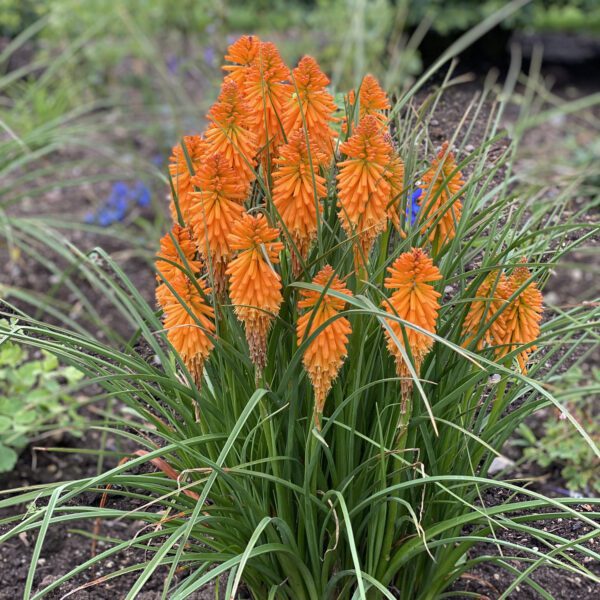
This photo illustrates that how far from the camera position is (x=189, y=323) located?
193 centimetres

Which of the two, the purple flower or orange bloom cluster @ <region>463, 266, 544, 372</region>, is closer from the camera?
orange bloom cluster @ <region>463, 266, 544, 372</region>

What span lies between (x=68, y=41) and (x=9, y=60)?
1.03m

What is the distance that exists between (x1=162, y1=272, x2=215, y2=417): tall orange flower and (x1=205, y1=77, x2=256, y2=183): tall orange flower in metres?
0.29

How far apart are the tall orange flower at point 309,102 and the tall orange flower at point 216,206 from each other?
19 cm

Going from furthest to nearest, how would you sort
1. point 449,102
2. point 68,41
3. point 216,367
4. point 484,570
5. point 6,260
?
1. point 68,41
2. point 6,260
3. point 449,102
4. point 484,570
5. point 216,367

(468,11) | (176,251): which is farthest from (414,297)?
(468,11)

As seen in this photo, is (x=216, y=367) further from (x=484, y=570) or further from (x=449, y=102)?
(x=449, y=102)

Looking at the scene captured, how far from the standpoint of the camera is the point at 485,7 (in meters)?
7.66

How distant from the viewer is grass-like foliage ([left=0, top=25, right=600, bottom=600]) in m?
1.79

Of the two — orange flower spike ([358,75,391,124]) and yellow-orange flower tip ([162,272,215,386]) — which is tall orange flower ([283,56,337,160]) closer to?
orange flower spike ([358,75,391,124])

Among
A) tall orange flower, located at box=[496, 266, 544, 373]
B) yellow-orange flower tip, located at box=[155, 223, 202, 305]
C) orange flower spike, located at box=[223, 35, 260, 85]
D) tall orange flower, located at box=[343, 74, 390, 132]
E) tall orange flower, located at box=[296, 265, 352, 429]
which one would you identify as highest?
orange flower spike, located at box=[223, 35, 260, 85]

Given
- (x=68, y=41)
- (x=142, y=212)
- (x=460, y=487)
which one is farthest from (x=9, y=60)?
(x=460, y=487)

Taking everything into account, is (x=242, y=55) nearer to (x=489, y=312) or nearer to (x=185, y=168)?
(x=185, y=168)

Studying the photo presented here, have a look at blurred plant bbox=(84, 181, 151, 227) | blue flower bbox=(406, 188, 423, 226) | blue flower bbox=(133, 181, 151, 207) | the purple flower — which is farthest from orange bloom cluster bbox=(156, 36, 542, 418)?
the purple flower
